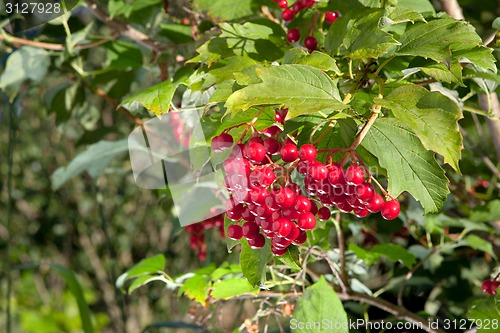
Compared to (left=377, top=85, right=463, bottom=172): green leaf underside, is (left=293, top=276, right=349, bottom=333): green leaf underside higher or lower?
lower

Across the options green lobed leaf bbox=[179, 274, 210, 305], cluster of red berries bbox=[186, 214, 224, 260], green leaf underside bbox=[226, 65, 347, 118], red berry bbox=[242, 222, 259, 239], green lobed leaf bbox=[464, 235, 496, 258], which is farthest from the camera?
cluster of red berries bbox=[186, 214, 224, 260]

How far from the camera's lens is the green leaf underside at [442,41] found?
57 centimetres

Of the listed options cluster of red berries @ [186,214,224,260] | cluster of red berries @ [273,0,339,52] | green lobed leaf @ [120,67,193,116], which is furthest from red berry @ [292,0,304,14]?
cluster of red berries @ [186,214,224,260]

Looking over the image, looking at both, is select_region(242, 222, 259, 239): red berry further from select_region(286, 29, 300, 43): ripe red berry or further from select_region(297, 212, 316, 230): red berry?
select_region(286, 29, 300, 43): ripe red berry

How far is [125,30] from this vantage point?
1041 mm

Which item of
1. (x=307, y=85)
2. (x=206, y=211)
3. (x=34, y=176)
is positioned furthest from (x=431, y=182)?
(x=34, y=176)

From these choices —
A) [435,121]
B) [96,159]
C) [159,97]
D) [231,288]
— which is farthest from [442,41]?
[96,159]

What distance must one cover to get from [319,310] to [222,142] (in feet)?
0.89

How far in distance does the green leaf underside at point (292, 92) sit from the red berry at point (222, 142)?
0.08m

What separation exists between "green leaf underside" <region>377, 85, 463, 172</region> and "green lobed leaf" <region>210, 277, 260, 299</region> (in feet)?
1.17

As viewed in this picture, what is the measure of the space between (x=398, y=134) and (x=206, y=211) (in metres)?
0.49

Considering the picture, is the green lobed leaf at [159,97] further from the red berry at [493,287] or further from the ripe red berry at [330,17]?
the red berry at [493,287]

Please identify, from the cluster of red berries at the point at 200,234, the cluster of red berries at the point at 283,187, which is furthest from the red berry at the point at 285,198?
the cluster of red berries at the point at 200,234

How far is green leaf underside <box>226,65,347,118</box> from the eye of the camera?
508 mm
